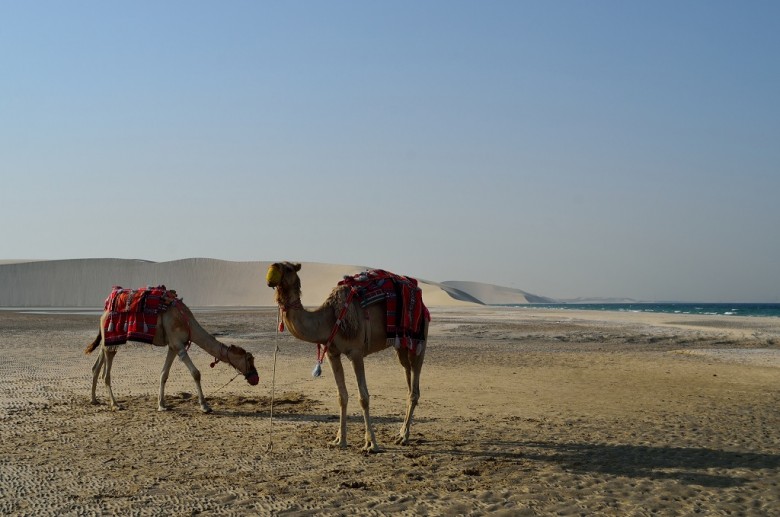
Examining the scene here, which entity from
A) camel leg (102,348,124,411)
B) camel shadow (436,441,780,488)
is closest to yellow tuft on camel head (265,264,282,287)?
camel shadow (436,441,780,488)

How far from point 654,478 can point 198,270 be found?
142071 mm

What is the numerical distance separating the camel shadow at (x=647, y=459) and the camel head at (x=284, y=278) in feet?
9.00

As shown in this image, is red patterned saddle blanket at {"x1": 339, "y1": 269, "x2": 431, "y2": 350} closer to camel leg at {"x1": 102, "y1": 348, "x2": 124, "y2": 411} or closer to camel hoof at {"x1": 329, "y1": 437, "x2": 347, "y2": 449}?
camel hoof at {"x1": 329, "y1": 437, "x2": 347, "y2": 449}

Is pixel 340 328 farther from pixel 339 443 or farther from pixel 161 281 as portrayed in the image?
pixel 161 281

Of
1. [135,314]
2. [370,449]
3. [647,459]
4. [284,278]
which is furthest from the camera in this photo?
[135,314]

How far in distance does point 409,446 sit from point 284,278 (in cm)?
260

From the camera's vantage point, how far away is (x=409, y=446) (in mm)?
9078

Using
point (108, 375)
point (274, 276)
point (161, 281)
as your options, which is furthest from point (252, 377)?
point (161, 281)

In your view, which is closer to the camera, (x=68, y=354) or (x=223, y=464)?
(x=223, y=464)

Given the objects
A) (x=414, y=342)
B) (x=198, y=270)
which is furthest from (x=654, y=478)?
(x=198, y=270)

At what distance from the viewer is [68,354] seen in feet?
69.5

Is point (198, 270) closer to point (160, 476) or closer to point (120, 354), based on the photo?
point (120, 354)

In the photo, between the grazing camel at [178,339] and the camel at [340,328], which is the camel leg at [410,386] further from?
the grazing camel at [178,339]

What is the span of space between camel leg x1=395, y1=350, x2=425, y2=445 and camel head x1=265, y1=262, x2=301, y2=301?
188 centimetres
